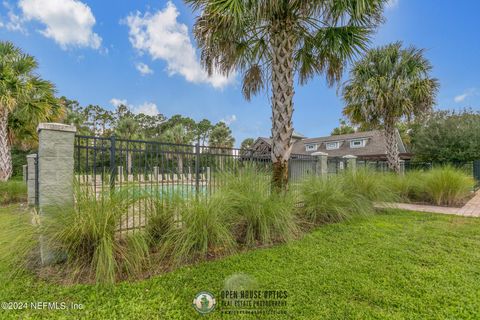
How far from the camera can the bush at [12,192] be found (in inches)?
358

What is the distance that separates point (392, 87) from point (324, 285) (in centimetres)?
1069

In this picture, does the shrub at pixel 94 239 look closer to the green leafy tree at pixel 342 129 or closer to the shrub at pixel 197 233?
the shrub at pixel 197 233

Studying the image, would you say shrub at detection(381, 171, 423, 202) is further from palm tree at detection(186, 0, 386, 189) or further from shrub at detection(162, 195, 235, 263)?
shrub at detection(162, 195, 235, 263)

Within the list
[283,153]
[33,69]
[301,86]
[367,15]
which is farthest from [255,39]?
[33,69]

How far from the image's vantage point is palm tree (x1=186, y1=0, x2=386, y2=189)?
5.17 meters

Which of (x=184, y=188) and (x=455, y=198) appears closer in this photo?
(x=184, y=188)

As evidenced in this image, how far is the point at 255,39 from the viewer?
6750mm

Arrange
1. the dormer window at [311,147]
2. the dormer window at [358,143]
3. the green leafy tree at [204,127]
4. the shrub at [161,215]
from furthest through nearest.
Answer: the green leafy tree at [204,127]
the dormer window at [311,147]
the dormer window at [358,143]
the shrub at [161,215]

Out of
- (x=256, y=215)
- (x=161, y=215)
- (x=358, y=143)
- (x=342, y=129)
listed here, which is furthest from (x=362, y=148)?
(x=161, y=215)

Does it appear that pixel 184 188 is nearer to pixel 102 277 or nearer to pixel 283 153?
pixel 102 277

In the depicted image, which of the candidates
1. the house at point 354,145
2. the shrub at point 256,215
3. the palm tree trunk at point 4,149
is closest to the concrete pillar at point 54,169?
the shrub at point 256,215

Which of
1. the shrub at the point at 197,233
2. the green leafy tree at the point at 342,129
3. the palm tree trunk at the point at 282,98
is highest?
the green leafy tree at the point at 342,129

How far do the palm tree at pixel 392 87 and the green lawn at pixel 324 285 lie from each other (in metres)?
7.68

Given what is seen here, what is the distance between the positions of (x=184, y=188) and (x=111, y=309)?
7.23ft
